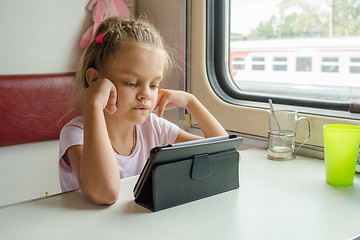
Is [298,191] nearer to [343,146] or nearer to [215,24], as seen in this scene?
[343,146]

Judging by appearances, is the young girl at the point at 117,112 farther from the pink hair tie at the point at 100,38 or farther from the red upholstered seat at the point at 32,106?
the red upholstered seat at the point at 32,106

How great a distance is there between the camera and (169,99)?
1.69 meters

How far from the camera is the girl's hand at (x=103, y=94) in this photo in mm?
1265

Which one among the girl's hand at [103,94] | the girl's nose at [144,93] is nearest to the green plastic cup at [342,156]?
the girl's nose at [144,93]

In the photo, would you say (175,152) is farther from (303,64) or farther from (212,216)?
(303,64)

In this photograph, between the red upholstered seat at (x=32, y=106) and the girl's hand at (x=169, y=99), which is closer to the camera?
the girl's hand at (x=169, y=99)

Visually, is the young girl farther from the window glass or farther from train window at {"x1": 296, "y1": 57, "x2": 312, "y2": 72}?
train window at {"x1": 296, "y1": 57, "x2": 312, "y2": 72}

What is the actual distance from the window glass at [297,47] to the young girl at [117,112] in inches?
19.2

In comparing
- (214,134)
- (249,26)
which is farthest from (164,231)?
(249,26)

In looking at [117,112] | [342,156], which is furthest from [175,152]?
[342,156]

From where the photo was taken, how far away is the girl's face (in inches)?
55.3

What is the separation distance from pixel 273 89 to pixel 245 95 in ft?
A: 0.46

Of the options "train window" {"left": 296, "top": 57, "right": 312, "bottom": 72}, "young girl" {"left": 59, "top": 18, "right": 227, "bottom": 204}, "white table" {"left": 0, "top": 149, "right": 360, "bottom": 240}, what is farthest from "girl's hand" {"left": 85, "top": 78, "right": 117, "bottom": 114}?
"train window" {"left": 296, "top": 57, "right": 312, "bottom": 72}

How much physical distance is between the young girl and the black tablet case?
0.40 ft
